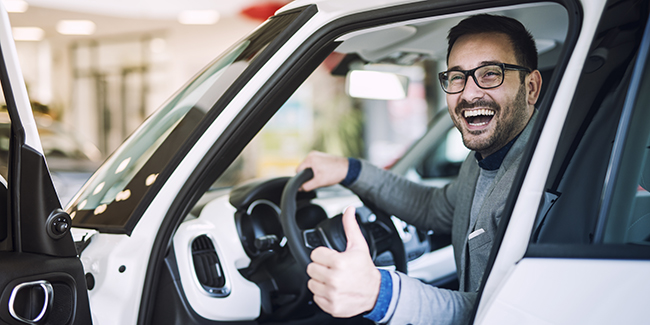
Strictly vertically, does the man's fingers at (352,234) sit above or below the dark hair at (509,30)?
below

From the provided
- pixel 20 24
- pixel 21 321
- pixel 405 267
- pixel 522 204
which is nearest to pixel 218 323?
pixel 21 321

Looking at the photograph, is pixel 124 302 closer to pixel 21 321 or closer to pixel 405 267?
pixel 21 321

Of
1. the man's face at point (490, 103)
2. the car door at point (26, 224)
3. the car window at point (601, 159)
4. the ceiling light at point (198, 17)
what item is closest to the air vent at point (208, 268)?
the car door at point (26, 224)

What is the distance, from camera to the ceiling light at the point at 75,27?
1054 cm

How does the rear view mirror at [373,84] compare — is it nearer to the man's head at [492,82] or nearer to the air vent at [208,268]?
the man's head at [492,82]

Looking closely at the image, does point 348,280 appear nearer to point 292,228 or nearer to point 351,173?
point 292,228

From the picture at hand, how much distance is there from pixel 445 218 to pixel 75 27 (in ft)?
35.4

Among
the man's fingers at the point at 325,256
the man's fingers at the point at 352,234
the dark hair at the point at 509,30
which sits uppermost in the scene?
the dark hair at the point at 509,30

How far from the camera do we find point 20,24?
10.0 metres

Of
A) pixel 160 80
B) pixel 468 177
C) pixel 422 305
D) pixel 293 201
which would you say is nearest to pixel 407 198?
pixel 468 177

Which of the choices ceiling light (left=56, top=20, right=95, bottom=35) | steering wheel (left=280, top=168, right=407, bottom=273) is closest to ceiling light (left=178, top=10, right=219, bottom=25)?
ceiling light (left=56, top=20, right=95, bottom=35)

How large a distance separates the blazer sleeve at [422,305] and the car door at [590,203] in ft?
0.49

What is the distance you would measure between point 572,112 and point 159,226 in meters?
1.04

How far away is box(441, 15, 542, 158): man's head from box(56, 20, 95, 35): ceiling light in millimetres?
10768
